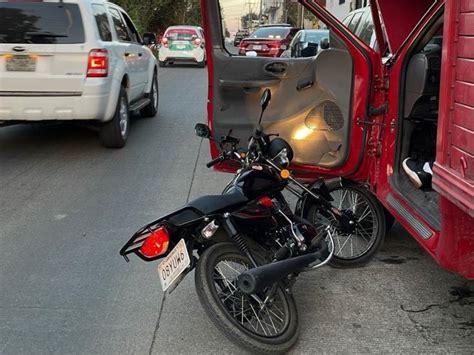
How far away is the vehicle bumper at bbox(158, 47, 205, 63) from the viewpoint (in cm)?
2081

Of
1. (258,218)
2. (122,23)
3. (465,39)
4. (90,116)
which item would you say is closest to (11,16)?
(90,116)

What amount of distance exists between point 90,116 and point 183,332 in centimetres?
425

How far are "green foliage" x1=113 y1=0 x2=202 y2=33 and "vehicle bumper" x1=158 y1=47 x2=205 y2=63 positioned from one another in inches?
335

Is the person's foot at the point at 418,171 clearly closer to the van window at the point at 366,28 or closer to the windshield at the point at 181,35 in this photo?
the van window at the point at 366,28

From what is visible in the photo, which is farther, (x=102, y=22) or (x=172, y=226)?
(x=102, y=22)

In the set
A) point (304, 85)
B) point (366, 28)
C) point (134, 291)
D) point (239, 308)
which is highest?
point (366, 28)

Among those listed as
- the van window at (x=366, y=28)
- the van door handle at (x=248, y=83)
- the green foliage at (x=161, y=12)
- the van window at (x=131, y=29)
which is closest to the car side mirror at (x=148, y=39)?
the van window at (x=131, y=29)

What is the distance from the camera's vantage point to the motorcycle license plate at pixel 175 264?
3127 millimetres

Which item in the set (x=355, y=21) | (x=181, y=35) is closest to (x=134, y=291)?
(x=355, y=21)

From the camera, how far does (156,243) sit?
3150 millimetres

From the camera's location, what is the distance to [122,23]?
28.8 feet

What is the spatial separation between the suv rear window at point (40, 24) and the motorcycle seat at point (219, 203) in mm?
4333

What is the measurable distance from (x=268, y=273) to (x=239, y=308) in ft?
1.04

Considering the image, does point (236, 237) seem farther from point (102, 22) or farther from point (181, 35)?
point (181, 35)
